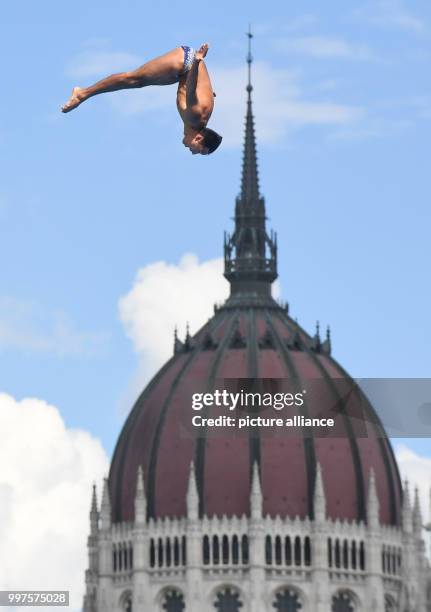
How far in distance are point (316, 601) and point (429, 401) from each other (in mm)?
79213

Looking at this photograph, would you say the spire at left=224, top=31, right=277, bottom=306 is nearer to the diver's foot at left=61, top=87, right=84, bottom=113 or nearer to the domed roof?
the domed roof

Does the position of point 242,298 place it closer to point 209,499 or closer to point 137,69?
point 209,499

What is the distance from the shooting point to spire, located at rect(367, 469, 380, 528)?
479 feet

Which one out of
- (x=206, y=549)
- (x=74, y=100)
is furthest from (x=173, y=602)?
(x=74, y=100)

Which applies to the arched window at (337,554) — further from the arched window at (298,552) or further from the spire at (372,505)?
the arched window at (298,552)

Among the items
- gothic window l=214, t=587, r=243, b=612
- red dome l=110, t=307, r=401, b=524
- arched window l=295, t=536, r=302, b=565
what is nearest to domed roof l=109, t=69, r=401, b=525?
red dome l=110, t=307, r=401, b=524

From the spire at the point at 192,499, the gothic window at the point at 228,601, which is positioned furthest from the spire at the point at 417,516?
the spire at the point at 192,499

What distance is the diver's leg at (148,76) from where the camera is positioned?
1758 centimetres

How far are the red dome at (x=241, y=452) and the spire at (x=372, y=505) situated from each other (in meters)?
0.93

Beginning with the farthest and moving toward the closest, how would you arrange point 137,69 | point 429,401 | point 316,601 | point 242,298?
point 242,298 → point 316,601 → point 429,401 → point 137,69

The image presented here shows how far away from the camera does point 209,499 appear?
146m

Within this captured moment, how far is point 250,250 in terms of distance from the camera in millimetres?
159875

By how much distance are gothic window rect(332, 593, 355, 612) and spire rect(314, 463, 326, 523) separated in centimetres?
553

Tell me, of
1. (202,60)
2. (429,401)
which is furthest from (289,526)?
(202,60)
